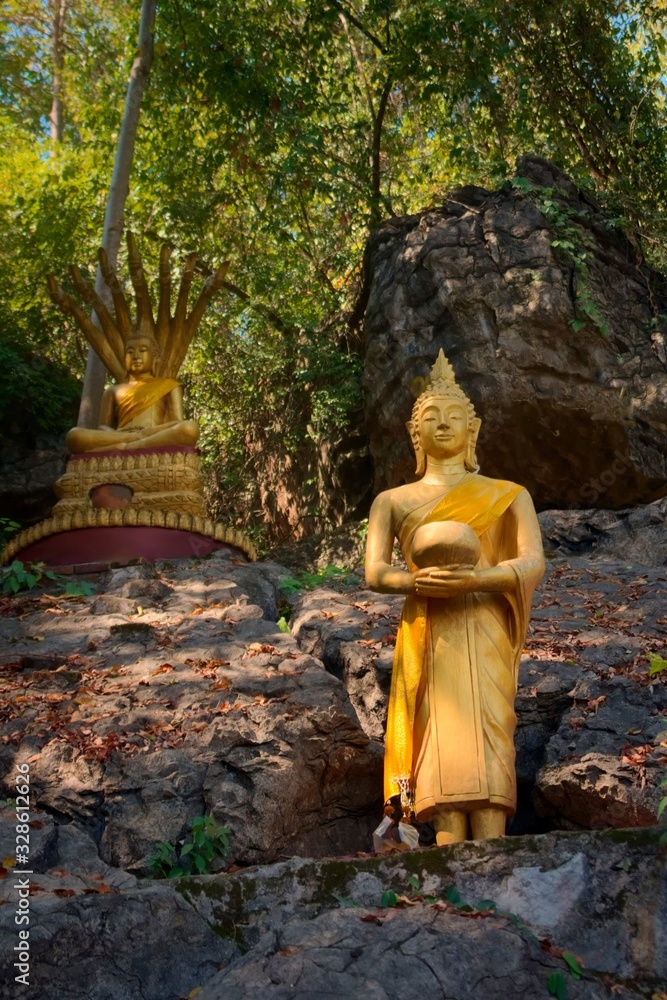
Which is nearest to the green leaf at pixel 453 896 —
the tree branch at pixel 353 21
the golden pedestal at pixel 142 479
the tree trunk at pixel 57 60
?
the golden pedestal at pixel 142 479

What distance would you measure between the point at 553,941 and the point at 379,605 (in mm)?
4664

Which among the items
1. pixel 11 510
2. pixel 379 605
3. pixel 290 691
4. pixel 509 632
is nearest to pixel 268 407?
pixel 11 510

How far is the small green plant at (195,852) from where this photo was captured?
17.3 ft

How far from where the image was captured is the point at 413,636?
18.5 feet

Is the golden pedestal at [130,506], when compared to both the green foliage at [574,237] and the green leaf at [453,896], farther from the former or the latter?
the green leaf at [453,896]

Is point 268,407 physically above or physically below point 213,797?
above

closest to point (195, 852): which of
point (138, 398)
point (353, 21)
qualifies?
point (138, 398)

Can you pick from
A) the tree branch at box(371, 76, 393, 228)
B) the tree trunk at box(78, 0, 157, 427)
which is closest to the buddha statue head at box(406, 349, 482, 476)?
the tree trunk at box(78, 0, 157, 427)

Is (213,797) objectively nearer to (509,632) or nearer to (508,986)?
(509,632)

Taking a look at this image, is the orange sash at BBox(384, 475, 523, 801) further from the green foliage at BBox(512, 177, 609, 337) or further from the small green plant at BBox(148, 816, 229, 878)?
the green foliage at BBox(512, 177, 609, 337)

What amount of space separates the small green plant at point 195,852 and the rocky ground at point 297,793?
0.06m

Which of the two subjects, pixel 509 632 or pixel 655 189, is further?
pixel 655 189

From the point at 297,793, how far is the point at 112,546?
411 cm

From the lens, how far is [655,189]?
13.5 m
